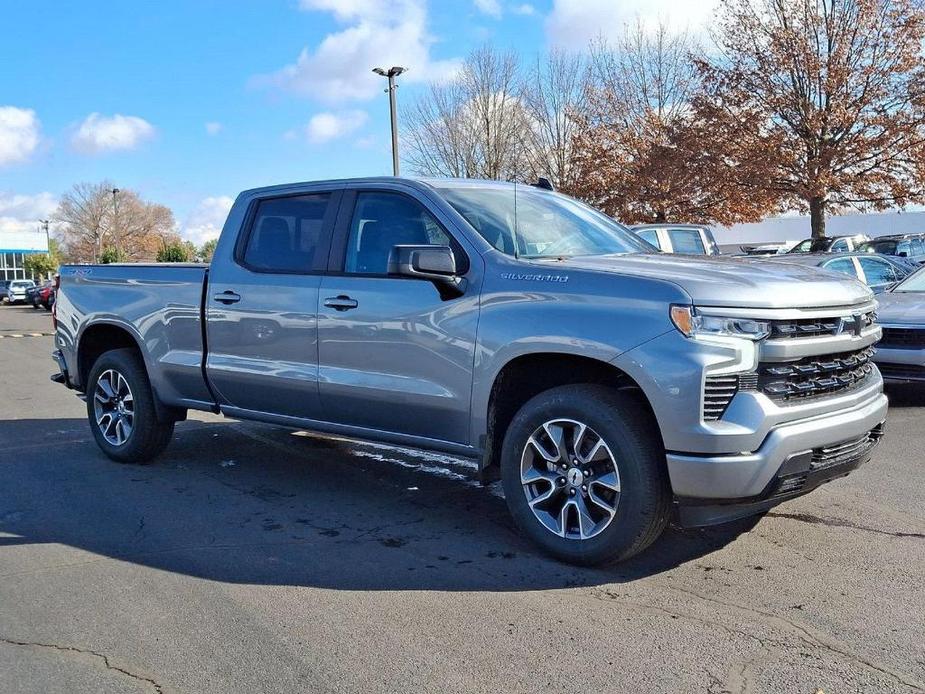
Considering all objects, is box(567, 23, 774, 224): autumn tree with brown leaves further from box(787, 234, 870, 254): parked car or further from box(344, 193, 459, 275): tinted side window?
box(344, 193, 459, 275): tinted side window

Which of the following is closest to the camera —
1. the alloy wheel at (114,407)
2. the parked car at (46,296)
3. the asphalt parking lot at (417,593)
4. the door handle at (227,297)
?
the asphalt parking lot at (417,593)

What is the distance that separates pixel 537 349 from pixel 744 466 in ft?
3.68

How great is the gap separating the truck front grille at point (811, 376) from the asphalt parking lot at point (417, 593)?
866mm

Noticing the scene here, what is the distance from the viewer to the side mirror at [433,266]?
4.71m

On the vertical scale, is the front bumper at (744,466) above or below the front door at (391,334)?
below

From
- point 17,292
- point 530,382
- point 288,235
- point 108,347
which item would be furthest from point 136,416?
point 17,292

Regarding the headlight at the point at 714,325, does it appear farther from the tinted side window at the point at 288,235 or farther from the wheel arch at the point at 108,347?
the wheel arch at the point at 108,347

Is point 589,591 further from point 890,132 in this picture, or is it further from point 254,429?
point 890,132

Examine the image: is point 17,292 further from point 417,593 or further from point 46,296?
point 417,593

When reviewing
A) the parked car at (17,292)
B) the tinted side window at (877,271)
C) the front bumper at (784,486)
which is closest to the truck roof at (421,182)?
the front bumper at (784,486)

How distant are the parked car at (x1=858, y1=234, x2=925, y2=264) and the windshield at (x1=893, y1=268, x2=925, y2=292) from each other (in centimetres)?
1602

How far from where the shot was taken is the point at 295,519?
541 cm

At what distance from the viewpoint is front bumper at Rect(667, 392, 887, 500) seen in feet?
13.1

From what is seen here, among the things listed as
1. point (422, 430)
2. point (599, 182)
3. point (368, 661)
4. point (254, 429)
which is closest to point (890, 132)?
point (599, 182)
